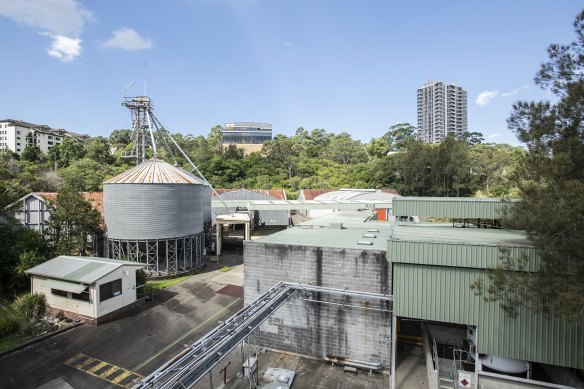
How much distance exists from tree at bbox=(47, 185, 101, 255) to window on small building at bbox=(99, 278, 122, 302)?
963 cm

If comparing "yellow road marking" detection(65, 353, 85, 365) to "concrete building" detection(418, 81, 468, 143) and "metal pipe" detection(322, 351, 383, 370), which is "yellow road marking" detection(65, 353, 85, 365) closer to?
"metal pipe" detection(322, 351, 383, 370)

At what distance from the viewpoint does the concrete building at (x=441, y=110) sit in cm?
18600

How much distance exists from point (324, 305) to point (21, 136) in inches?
4608

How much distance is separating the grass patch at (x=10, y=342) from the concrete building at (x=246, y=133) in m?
132

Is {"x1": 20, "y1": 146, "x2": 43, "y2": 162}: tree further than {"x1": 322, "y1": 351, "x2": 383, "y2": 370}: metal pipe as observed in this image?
Yes

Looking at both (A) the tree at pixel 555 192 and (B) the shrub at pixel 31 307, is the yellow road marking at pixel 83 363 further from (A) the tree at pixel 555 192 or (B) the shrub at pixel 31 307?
(A) the tree at pixel 555 192

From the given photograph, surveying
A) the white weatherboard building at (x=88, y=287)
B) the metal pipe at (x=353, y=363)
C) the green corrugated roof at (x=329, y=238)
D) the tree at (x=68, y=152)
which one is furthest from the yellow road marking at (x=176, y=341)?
the tree at (x=68, y=152)

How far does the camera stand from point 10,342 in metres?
16.9

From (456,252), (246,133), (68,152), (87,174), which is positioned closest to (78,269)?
(456,252)

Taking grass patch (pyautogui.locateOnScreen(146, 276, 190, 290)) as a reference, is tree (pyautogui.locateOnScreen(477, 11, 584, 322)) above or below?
above

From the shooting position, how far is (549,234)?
29.0ft

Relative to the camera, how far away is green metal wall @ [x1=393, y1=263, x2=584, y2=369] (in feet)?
38.8

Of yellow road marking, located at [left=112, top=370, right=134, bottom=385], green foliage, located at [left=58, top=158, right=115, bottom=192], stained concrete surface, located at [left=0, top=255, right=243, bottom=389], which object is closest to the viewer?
yellow road marking, located at [left=112, top=370, right=134, bottom=385]

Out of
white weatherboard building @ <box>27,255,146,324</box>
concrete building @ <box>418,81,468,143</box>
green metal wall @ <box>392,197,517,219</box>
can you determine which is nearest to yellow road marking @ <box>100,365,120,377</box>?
white weatherboard building @ <box>27,255,146,324</box>
